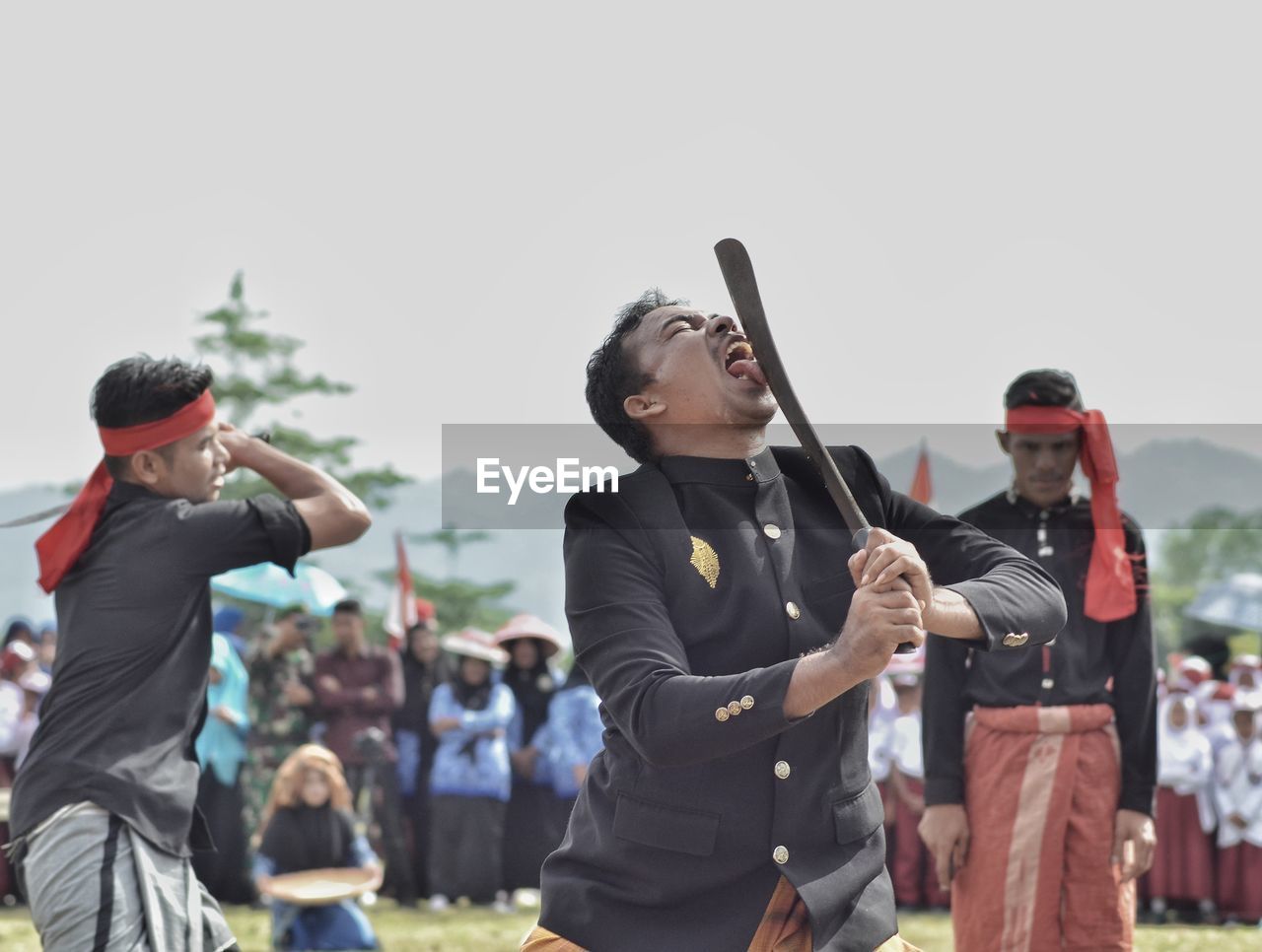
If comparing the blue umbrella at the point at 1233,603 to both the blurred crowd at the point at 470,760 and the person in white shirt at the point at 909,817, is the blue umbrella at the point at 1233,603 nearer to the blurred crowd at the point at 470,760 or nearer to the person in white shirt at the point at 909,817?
the blurred crowd at the point at 470,760

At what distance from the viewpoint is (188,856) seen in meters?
4.13

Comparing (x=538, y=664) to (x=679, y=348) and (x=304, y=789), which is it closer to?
(x=304, y=789)

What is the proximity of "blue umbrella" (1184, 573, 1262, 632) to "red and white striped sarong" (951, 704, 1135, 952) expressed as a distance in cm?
1283

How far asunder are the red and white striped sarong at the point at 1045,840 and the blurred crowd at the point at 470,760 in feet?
19.9

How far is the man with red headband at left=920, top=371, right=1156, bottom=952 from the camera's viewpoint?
4.98 m

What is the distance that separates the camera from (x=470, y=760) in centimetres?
1108

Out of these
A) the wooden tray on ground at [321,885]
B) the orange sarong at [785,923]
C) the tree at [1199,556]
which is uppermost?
the orange sarong at [785,923]

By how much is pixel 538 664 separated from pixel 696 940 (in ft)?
29.1

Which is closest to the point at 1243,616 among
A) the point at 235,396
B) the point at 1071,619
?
the point at 1071,619

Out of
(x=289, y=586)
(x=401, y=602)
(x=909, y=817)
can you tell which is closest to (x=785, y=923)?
(x=289, y=586)

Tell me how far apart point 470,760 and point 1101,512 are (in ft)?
22.2

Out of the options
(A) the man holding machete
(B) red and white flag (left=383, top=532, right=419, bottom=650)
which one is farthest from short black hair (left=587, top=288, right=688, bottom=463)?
(B) red and white flag (left=383, top=532, right=419, bottom=650)

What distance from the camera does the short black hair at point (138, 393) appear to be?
13.9 ft

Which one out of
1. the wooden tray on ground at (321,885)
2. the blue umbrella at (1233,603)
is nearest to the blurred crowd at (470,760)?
the wooden tray on ground at (321,885)
